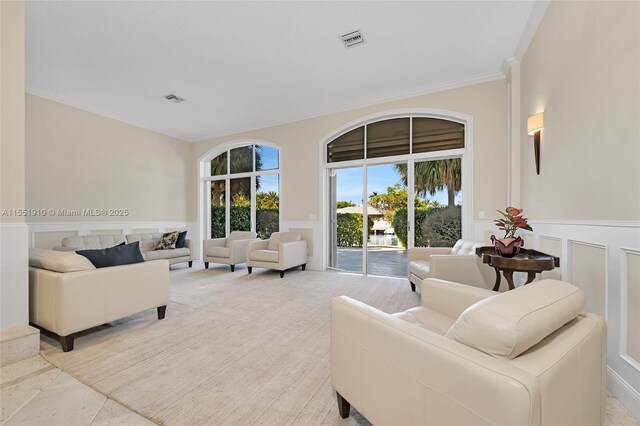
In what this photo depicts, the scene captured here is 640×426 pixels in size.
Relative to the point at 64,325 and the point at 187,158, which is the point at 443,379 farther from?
the point at 187,158

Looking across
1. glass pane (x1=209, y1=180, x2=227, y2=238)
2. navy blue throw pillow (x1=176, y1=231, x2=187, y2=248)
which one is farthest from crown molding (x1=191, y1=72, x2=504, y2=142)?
navy blue throw pillow (x1=176, y1=231, x2=187, y2=248)

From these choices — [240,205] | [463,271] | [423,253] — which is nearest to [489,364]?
[463,271]

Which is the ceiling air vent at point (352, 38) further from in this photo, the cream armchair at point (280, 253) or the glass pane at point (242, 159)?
the glass pane at point (242, 159)

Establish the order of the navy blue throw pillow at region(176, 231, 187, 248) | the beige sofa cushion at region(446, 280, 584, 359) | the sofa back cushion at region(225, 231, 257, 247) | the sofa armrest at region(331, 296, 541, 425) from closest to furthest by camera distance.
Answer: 1. the sofa armrest at region(331, 296, 541, 425)
2. the beige sofa cushion at region(446, 280, 584, 359)
3. the navy blue throw pillow at region(176, 231, 187, 248)
4. the sofa back cushion at region(225, 231, 257, 247)

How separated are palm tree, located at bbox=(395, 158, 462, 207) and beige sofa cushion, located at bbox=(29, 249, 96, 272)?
173 inches

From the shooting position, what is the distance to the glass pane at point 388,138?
4.88 metres

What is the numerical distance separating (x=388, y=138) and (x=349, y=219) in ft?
5.44

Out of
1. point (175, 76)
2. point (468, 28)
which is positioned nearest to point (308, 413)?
point (468, 28)

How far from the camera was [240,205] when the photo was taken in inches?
268

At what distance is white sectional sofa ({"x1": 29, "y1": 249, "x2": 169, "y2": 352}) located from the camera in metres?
2.15

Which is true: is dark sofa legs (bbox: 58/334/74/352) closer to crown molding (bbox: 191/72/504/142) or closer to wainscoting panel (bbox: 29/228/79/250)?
wainscoting panel (bbox: 29/228/79/250)

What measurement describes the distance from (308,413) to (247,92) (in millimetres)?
4560

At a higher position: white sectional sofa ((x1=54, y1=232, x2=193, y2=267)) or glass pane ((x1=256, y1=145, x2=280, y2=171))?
glass pane ((x1=256, y1=145, x2=280, y2=171))

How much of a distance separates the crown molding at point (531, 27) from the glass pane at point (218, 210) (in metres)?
6.17
